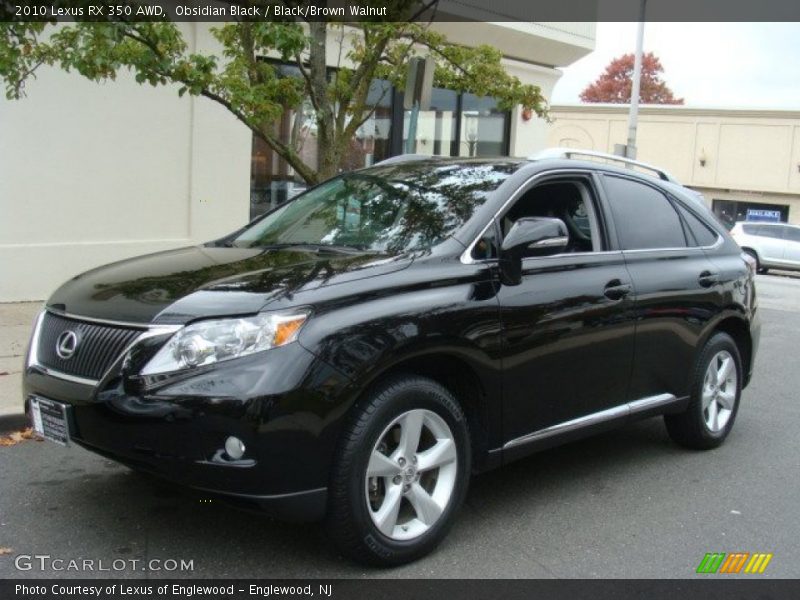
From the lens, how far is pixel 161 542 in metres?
3.79

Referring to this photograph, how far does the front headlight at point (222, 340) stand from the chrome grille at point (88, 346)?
199 millimetres

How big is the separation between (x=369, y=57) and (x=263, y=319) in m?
4.85

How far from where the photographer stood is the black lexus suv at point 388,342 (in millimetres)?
3209

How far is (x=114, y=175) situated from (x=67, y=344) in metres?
6.67

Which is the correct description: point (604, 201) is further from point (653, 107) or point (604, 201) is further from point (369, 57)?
point (653, 107)

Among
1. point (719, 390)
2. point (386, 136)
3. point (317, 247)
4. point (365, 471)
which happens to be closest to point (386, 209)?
point (317, 247)

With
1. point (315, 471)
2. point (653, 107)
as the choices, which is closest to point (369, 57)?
point (315, 471)

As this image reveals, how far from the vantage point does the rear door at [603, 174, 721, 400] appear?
4.84m

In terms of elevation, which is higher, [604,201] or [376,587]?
[604,201]

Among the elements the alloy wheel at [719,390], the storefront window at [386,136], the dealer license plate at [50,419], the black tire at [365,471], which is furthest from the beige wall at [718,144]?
the dealer license plate at [50,419]

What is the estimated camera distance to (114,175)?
983cm

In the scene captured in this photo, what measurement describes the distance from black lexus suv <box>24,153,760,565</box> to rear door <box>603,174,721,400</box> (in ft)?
0.05

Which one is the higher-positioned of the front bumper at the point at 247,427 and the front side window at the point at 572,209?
the front side window at the point at 572,209

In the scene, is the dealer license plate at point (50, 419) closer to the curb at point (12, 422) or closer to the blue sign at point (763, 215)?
the curb at point (12, 422)
